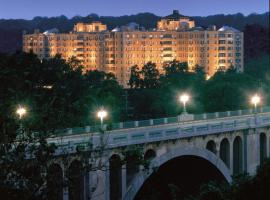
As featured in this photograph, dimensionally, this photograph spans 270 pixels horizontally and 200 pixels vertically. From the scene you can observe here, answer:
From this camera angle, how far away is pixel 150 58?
193 meters

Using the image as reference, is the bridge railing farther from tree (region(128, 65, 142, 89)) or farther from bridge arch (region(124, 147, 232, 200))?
tree (region(128, 65, 142, 89))

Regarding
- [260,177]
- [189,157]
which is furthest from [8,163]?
[189,157]

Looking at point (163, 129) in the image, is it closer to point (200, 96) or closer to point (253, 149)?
point (253, 149)

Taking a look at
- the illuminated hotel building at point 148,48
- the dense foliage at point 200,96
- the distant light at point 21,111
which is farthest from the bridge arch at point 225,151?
the illuminated hotel building at point 148,48

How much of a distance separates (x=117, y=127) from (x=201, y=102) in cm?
4792

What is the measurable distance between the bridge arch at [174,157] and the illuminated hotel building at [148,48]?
144 m

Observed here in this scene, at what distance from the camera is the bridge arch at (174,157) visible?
119ft

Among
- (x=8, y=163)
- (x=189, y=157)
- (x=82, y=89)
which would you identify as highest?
(x=82, y=89)

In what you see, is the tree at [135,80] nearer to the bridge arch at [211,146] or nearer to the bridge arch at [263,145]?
the bridge arch at [263,145]

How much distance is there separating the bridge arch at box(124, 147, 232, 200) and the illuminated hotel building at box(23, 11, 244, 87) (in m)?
144

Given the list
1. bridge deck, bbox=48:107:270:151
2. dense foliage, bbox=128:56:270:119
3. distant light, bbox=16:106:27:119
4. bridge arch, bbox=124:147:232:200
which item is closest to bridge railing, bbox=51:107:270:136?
bridge deck, bbox=48:107:270:151

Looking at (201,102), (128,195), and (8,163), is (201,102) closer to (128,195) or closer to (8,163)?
(128,195)

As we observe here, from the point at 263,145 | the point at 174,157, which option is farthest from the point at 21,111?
the point at 263,145

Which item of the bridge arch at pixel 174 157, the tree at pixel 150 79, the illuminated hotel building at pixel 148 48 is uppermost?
the illuminated hotel building at pixel 148 48
